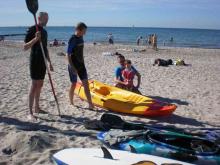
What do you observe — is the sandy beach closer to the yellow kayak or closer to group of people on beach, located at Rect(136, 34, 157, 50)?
the yellow kayak

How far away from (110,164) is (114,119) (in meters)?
1.97

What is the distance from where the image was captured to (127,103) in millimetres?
7254

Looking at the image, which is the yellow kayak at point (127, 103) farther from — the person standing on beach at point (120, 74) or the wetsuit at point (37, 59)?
the wetsuit at point (37, 59)

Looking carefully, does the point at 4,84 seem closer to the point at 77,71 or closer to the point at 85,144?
the point at 77,71

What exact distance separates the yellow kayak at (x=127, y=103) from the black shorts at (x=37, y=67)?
164 centimetres

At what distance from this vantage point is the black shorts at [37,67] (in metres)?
6.36

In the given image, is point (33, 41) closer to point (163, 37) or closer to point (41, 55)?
point (41, 55)

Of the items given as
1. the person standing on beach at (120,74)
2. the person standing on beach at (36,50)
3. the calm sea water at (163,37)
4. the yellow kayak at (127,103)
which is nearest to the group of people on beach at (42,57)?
the person standing on beach at (36,50)

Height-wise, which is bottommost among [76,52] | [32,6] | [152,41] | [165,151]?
[165,151]

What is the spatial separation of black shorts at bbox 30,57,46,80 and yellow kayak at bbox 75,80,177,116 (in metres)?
1.64

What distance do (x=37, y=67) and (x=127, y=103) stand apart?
1.97 m

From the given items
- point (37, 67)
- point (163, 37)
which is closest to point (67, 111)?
point (37, 67)

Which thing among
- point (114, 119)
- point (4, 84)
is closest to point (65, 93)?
point (4, 84)

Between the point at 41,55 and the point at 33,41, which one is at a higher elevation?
the point at 33,41
